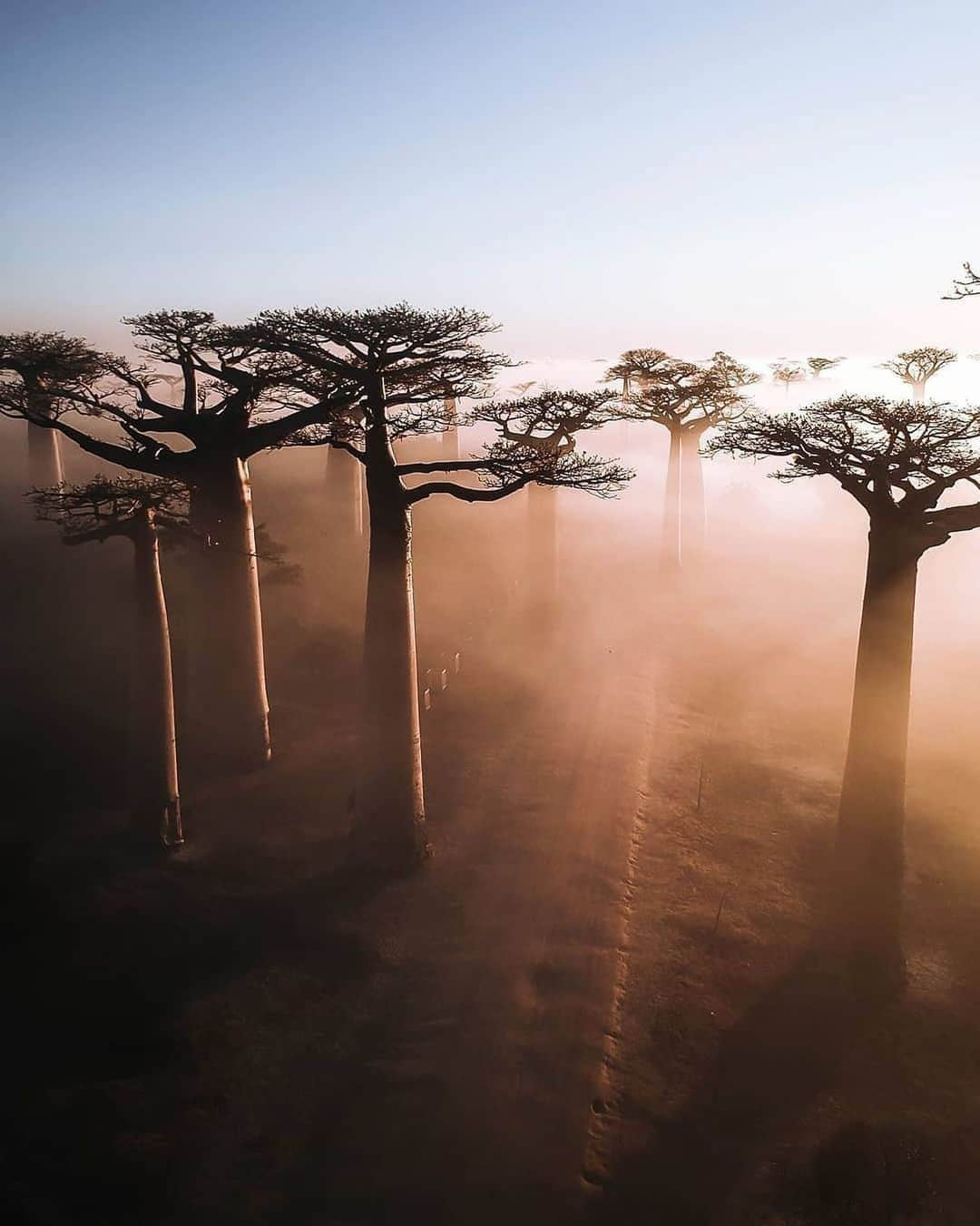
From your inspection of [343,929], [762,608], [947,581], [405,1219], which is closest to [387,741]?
[343,929]

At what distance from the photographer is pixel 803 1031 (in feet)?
30.5

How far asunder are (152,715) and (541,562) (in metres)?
16.9

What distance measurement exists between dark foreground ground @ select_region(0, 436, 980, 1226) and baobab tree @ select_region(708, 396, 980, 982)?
0.73 metres

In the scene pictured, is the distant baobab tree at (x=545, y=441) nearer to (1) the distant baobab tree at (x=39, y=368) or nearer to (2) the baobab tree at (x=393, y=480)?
(2) the baobab tree at (x=393, y=480)

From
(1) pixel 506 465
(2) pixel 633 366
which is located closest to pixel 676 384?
(2) pixel 633 366

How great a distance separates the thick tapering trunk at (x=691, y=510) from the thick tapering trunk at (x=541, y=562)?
9.31 m

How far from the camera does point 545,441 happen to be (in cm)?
1556

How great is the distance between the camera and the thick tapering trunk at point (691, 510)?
111 feet

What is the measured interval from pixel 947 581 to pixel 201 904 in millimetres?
36070

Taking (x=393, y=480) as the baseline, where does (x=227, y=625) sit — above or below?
below

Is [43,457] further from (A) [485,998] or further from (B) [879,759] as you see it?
(B) [879,759]

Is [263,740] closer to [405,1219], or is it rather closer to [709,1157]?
[405,1219]

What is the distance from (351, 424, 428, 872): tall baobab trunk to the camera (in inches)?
475

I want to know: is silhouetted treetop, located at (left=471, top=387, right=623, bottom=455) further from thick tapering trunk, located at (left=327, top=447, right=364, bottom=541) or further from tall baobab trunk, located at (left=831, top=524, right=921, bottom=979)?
thick tapering trunk, located at (left=327, top=447, right=364, bottom=541)
